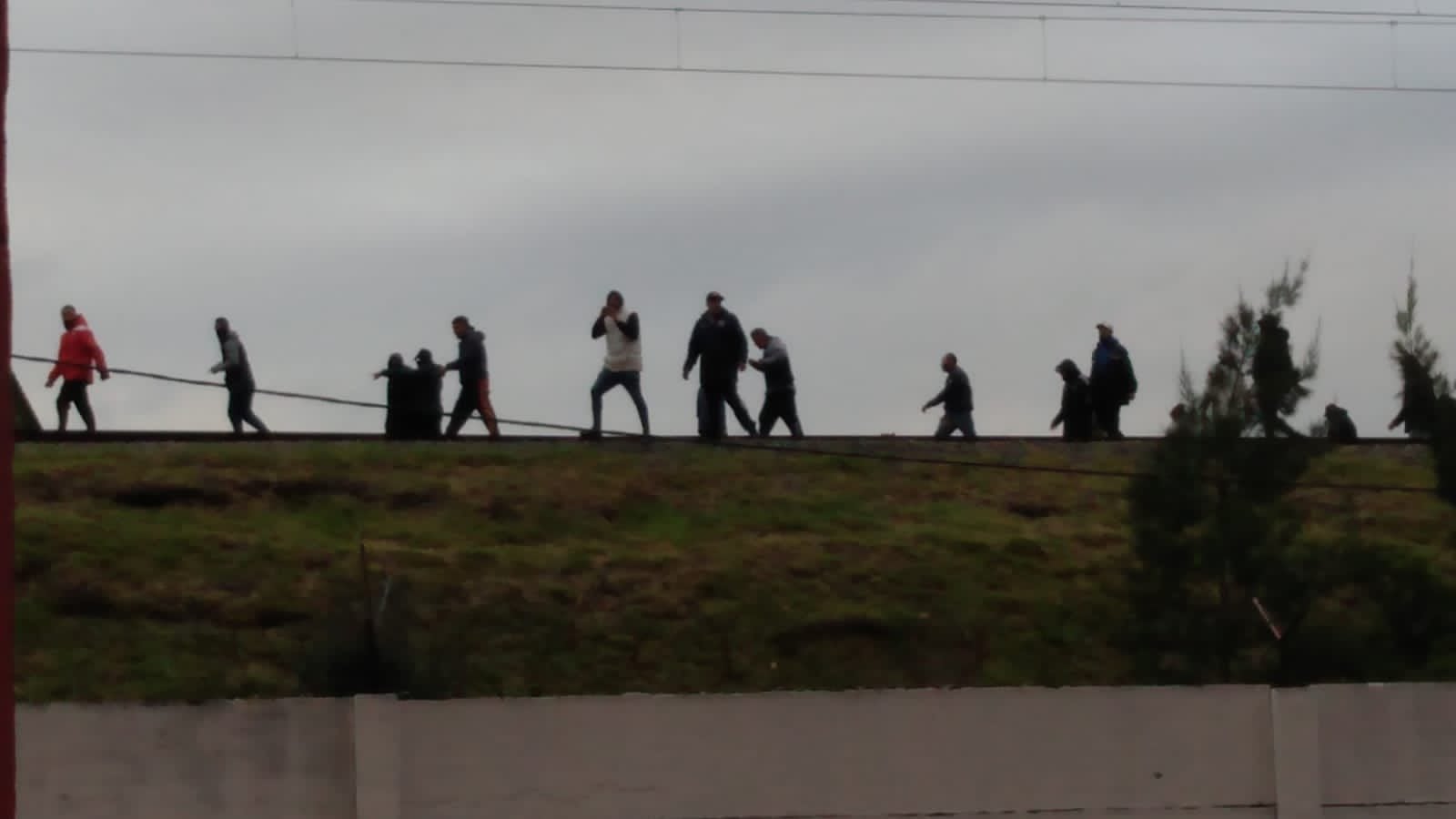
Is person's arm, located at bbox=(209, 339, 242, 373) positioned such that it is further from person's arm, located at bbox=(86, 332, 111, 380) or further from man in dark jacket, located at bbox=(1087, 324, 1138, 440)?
man in dark jacket, located at bbox=(1087, 324, 1138, 440)

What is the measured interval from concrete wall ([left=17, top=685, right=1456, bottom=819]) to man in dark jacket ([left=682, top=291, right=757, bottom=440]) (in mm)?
7937

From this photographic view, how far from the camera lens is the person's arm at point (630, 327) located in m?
18.3

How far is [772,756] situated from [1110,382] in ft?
37.7

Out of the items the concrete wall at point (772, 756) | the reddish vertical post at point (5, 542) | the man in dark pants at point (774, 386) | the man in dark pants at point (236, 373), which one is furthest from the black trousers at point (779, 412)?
the reddish vertical post at point (5, 542)

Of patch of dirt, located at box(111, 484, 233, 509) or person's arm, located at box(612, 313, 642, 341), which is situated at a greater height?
person's arm, located at box(612, 313, 642, 341)

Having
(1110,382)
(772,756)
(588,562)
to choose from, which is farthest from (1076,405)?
(772,756)

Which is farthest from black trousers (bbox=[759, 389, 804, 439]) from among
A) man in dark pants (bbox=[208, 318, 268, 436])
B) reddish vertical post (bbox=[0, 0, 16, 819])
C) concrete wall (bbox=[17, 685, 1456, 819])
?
reddish vertical post (bbox=[0, 0, 16, 819])

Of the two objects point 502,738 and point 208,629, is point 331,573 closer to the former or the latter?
point 208,629

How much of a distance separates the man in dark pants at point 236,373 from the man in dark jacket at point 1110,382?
25.0 feet

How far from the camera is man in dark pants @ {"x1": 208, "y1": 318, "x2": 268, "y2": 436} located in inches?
764

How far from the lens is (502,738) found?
10.8 meters

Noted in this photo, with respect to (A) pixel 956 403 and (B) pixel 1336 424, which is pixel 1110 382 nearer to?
(A) pixel 956 403

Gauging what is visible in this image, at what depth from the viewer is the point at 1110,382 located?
21.8 m

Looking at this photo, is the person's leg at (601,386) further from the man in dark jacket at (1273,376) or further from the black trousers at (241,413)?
the man in dark jacket at (1273,376)
